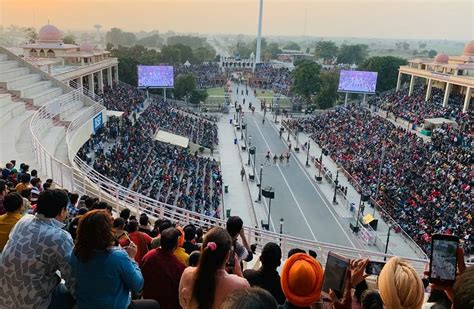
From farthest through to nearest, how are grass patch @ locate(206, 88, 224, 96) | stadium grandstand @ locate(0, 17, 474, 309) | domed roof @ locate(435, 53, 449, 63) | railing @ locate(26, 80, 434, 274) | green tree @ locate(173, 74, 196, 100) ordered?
grass patch @ locate(206, 88, 224, 96), green tree @ locate(173, 74, 196, 100), domed roof @ locate(435, 53, 449, 63), railing @ locate(26, 80, 434, 274), stadium grandstand @ locate(0, 17, 474, 309)

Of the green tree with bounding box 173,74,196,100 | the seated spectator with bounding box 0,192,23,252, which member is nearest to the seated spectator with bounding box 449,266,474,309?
the seated spectator with bounding box 0,192,23,252

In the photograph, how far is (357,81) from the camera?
48.7 metres

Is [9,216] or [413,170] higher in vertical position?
[9,216]

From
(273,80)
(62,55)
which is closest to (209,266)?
(62,55)

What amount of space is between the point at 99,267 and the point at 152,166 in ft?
70.4

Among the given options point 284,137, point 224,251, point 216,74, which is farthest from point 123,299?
point 216,74

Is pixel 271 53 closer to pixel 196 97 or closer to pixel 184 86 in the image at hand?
pixel 196 97

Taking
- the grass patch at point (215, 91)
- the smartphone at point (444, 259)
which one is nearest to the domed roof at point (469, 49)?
the grass patch at point (215, 91)

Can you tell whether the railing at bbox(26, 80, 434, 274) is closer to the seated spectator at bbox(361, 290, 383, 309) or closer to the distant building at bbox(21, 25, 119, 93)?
the seated spectator at bbox(361, 290, 383, 309)

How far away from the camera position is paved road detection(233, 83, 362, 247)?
21.2 metres

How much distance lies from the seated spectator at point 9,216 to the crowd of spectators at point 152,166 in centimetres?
1452

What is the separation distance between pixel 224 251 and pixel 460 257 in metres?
1.82

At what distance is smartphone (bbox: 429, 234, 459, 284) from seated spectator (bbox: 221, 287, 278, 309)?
186cm

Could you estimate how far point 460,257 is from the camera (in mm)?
3102
